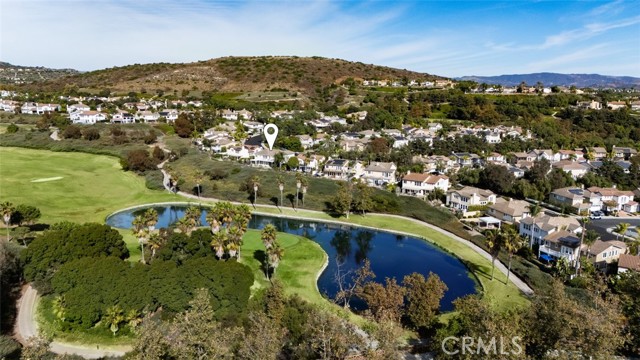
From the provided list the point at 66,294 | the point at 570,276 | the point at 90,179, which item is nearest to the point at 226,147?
the point at 90,179

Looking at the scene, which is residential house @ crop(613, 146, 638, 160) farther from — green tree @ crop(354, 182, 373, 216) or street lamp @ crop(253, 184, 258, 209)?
street lamp @ crop(253, 184, 258, 209)

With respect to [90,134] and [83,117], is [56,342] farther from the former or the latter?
[83,117]

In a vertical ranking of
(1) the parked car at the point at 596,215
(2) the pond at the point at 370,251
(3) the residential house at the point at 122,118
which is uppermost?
(3) the residential house at the point at 122,118

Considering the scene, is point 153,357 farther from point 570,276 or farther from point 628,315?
point 570,276

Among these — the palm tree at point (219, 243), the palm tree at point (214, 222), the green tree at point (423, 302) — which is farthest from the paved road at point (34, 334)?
the green tree at point (423, 302)

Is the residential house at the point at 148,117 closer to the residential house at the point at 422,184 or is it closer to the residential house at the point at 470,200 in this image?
the residential house at the point at 422,184
